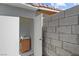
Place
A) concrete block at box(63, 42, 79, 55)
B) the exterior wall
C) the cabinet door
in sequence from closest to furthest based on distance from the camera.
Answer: concrete block at box(63, 42, 79, 55)
the cabinet door
the exterior wall

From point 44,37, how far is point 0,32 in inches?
33.4

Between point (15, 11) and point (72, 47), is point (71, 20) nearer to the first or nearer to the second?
point (72, 47)

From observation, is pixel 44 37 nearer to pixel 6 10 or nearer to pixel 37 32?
pixel 37 32

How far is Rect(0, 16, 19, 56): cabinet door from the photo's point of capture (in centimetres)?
172

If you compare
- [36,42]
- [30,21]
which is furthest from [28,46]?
[30,21]

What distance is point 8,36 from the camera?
177 centimetres

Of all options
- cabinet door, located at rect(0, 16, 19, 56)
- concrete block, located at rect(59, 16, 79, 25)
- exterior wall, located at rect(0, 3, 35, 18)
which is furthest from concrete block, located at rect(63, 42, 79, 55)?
exterior wall, located at rect(0, 3, 35, 18)

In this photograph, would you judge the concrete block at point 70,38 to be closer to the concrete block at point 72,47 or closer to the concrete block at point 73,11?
the concrete block at point 72,47

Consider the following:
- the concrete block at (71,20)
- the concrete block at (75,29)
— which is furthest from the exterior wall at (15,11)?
the concrete block at (75,29)

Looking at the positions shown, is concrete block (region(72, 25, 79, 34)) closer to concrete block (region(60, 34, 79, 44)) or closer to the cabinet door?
concrete block (region(60, 34, 79, 44))

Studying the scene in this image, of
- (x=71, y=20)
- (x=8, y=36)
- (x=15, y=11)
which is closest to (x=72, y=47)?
(x=71, y=20)

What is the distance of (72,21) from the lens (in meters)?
1.16

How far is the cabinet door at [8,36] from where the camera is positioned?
1724 millimetres

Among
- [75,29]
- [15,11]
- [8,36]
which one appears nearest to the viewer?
[75,29]
